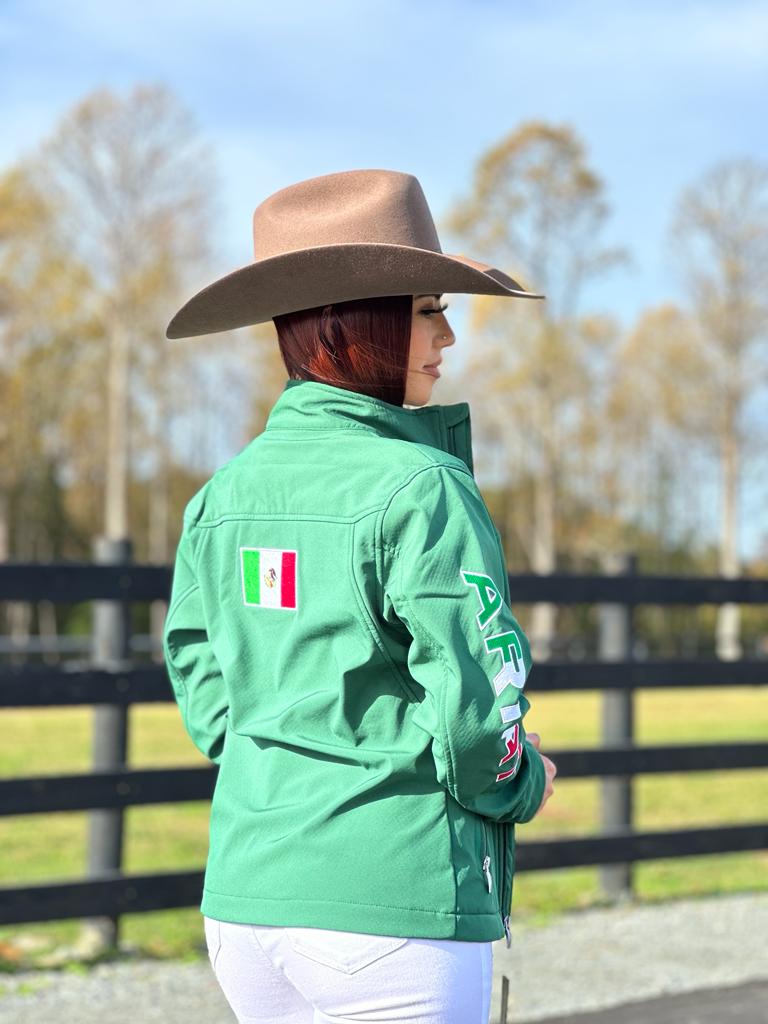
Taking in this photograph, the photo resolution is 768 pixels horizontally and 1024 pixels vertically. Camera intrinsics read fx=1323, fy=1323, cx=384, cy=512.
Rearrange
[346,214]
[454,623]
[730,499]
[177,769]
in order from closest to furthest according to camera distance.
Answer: [454,623], [346,214], [177,769], [730,499]

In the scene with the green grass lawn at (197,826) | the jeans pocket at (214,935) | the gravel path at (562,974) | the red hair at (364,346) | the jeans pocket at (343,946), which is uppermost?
the red hair at (364,346)

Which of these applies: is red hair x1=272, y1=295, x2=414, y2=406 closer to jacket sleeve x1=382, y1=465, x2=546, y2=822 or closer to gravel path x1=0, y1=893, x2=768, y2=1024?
jacket sleeve x1=382, y1=465, x2=546, y2=822

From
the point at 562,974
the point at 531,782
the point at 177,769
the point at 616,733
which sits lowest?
the point at 562,974

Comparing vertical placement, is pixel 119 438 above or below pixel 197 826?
above

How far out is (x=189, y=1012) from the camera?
4098 millimetres

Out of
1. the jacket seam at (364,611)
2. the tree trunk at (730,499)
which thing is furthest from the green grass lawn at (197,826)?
the tree trunk at (730,499)

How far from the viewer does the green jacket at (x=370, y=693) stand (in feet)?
5.54

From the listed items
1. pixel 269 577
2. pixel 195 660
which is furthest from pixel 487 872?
pixel 195 660

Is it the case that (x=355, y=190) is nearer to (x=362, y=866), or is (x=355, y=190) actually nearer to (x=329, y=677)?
(x=329, y=677)

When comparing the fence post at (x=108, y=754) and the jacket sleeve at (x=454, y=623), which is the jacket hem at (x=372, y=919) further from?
the fence post at (x=108, y=754)

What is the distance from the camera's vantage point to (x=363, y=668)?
1734mm

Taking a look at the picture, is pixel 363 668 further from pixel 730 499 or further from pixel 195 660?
pixel 730 499

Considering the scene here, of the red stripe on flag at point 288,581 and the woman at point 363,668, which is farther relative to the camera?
the red stripe on flag at point 288,581

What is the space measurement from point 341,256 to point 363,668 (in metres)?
0.59
